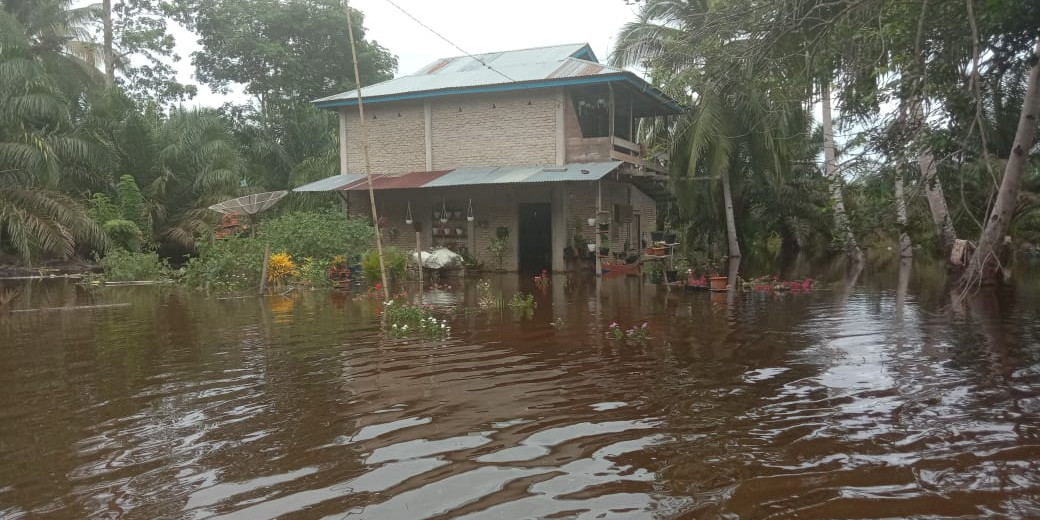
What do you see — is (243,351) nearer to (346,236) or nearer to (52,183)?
(346,236)

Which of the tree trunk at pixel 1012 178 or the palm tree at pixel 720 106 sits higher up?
the palm tree at pixel 720 106

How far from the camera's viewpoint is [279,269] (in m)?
15.1

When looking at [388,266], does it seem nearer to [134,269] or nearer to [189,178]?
[134,269]

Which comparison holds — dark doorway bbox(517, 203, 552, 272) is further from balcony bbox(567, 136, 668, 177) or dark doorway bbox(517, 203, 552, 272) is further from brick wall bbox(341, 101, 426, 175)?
brick wall bbox(341, 101, 426, 175)

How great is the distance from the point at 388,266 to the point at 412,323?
7.17 metres

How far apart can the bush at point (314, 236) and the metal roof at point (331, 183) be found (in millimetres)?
2971

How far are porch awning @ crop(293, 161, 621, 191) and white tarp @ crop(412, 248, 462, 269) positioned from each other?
171 centimetres

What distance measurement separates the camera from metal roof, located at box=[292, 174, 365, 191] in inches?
779

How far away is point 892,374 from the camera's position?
6109 millimetres

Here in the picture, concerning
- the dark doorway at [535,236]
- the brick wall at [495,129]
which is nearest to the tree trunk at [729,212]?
the dark doorway at [535,236]

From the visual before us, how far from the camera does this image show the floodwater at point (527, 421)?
352 centimetres

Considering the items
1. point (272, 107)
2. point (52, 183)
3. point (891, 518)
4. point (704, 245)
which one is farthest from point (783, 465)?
point (272, 107)

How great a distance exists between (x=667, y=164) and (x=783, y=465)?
65.0 feet

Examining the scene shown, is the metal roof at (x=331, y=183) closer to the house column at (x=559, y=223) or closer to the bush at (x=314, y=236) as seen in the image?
the bush at (x=314, y=236)
